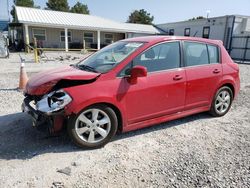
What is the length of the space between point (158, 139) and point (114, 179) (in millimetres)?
1303

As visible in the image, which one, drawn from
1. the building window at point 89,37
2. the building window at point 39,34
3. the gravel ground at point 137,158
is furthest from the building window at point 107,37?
the gravel ground at point 137,158

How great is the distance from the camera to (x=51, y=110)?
307cm

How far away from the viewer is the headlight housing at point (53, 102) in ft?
10.1

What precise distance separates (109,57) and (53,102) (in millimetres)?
1404

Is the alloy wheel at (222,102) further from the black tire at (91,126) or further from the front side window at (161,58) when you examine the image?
the black tire at (91,126)

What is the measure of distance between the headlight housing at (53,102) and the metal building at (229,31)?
19.6m

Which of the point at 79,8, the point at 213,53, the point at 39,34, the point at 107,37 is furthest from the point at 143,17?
the point at 213,53

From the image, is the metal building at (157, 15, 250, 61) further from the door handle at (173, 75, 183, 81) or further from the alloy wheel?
the door handle at (173, 75, 183, 81)

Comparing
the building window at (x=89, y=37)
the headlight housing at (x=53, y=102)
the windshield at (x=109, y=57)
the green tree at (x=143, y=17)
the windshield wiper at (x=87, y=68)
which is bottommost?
the headlight housing at (x=53, y=102)

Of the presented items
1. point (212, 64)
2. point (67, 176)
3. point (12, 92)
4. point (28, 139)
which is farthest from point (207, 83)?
point (12, 92)

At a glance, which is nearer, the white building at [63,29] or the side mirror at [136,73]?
the side mirror at [136,73]

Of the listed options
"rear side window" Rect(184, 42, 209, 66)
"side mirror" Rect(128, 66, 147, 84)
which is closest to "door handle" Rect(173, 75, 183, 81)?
"rear side window" Rect(184, 42, 209, 66)

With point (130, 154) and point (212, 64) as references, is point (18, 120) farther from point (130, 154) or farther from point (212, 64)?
point (212, 64)

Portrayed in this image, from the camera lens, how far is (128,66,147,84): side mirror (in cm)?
336
